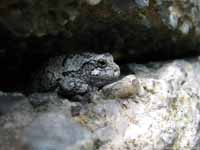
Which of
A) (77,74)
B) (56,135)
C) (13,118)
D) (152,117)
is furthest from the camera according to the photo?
(77,74)

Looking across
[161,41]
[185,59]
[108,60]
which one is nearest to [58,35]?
[108,60]

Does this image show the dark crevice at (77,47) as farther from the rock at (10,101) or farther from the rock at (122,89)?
the rock at (122,89)

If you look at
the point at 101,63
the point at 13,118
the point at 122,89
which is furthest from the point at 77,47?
the point at 13,118

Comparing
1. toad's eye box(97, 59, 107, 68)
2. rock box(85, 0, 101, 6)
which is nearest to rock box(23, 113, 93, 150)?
toad's eye box(97, 59, 107, 68)

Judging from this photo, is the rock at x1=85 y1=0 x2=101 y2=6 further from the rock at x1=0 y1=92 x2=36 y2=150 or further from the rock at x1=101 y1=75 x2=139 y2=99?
the rock at x1=0 y1=92 x2=36 y2=150

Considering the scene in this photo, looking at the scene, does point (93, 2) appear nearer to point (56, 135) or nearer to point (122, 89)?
point (122, 89)

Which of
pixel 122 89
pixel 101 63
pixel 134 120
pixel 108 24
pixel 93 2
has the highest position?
pixel 93 2

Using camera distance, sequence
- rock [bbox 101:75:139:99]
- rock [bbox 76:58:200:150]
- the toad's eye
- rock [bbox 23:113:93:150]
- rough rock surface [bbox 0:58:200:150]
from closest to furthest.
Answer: rock [bbox 23:113:93:150] → rough rock surface [bbox 0:58:200:150] → rock [bbox 76:58:200:150] → rock [bbox 101:75:139:99] → the toad's eye
